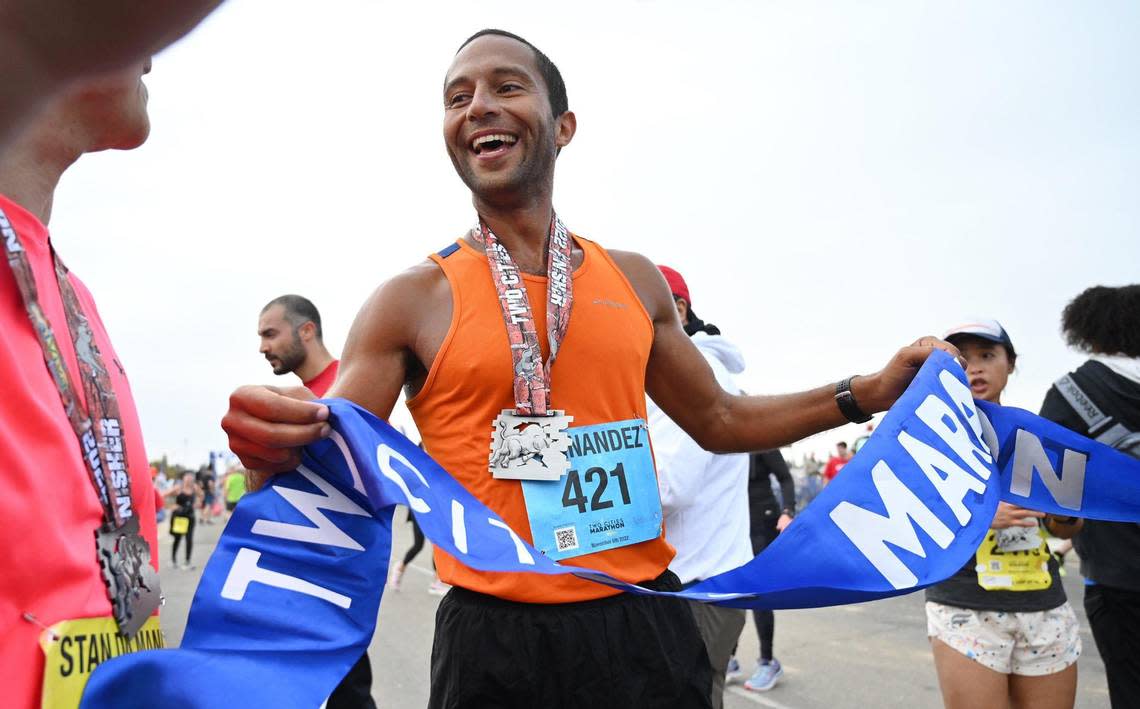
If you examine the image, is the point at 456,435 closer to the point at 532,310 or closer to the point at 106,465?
the point at 532,310

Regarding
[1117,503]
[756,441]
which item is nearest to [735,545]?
[756,441]

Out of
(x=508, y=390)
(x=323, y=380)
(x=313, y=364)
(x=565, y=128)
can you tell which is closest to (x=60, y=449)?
(x=508, y=390)

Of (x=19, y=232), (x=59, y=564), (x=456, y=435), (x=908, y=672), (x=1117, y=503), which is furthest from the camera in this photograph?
(x=908, y=672)

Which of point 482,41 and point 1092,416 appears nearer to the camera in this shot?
point 482,41

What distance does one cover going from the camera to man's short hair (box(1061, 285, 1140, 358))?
319cm

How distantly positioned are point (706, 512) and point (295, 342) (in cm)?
323

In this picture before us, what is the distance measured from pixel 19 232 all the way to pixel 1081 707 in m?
5.97

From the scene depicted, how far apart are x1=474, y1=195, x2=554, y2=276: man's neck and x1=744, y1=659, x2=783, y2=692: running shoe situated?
454cm

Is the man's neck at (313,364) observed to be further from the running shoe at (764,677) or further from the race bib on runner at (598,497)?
the race bib on runner at (598,497)

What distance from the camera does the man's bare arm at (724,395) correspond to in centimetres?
226

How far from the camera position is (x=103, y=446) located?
108 centimetres

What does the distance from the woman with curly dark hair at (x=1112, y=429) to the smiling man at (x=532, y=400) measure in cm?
117

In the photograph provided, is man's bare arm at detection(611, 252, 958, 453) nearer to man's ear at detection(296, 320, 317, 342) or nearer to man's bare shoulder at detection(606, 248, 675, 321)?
man's bare shoulder at detection(606, 248, 675, 321)

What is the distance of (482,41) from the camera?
2.25m
